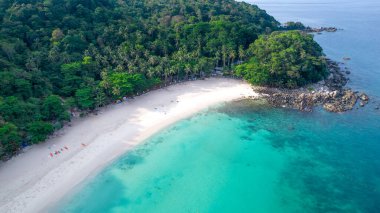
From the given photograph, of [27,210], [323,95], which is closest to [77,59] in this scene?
[27,210]

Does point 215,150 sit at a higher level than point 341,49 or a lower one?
lower

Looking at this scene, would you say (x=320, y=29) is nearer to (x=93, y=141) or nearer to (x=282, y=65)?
(x=282, y=65)

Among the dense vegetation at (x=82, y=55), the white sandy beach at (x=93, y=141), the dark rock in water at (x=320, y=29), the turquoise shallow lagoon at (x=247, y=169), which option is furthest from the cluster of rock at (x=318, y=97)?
the dark rock in water at (x=320, y=29)

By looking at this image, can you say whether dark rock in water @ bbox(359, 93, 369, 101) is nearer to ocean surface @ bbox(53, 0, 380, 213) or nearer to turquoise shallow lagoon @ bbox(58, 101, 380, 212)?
ocean surface @ bbox(53, 0, 380, 213)

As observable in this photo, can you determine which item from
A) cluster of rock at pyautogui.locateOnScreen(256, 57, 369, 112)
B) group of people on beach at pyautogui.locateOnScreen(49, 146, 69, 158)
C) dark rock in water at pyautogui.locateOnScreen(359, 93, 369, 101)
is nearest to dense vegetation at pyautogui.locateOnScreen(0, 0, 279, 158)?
group of people on beach at pyautogui.locateOnScreen(49, 146, 69, 158)

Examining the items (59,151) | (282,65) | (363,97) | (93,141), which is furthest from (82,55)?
(363,97)

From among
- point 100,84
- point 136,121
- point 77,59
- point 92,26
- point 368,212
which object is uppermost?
point 92,26

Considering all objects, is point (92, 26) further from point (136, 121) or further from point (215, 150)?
point (215, 150)
